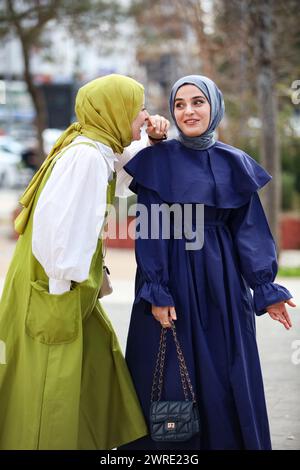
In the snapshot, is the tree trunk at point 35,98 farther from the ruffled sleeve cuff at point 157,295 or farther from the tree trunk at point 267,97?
the ruffled sleeve cuff at point 157,295

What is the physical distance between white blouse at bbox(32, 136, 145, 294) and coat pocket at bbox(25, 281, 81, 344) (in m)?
0.04

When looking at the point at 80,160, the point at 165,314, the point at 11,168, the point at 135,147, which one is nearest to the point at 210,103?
the point at 135,147

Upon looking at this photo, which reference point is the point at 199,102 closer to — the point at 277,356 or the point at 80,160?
the point at 80,160

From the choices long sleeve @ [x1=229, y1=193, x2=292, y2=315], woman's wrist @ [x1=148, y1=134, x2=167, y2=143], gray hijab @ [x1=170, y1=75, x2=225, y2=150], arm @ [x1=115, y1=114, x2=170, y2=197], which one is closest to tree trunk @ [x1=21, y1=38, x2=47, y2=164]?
arm @ [x1=115, y1=114, x2=170, y2=197]

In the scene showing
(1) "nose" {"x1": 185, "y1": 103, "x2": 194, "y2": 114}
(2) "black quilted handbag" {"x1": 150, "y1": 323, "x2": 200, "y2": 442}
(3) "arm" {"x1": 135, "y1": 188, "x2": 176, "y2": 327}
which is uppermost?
(1) "nose" {"x1": 185, "y1": 103, "x2": 194, "y2": 114}

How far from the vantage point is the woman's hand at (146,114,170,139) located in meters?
3.81

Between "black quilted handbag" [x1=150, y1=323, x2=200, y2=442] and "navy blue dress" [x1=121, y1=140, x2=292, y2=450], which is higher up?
"navy blue dress" [x1=121, y1=140, x2=292, y2=450]

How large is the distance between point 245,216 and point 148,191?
41cm

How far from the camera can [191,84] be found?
3.74m

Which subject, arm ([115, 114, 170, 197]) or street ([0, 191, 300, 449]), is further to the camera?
street ([0, 191, 300, 449])

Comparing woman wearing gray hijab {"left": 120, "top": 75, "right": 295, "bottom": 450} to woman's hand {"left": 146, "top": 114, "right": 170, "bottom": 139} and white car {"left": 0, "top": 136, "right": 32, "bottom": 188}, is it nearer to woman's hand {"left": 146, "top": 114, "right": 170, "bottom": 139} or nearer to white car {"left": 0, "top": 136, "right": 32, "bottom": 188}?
woman's hand {"left": 146, "top": 114, "right": 170, "bottom": 139}

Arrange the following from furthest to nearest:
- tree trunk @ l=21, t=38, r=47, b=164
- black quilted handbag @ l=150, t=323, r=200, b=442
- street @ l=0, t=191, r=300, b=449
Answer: tree trunk @ l=21, t=38, r=47, b=164 → street @ l=0, t=191, r=300, b=449 → black quilted handbag @ l=150, t=323, r=200, b=442

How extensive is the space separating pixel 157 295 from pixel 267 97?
719cm

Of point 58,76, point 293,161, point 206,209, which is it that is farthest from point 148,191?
point 58,76
